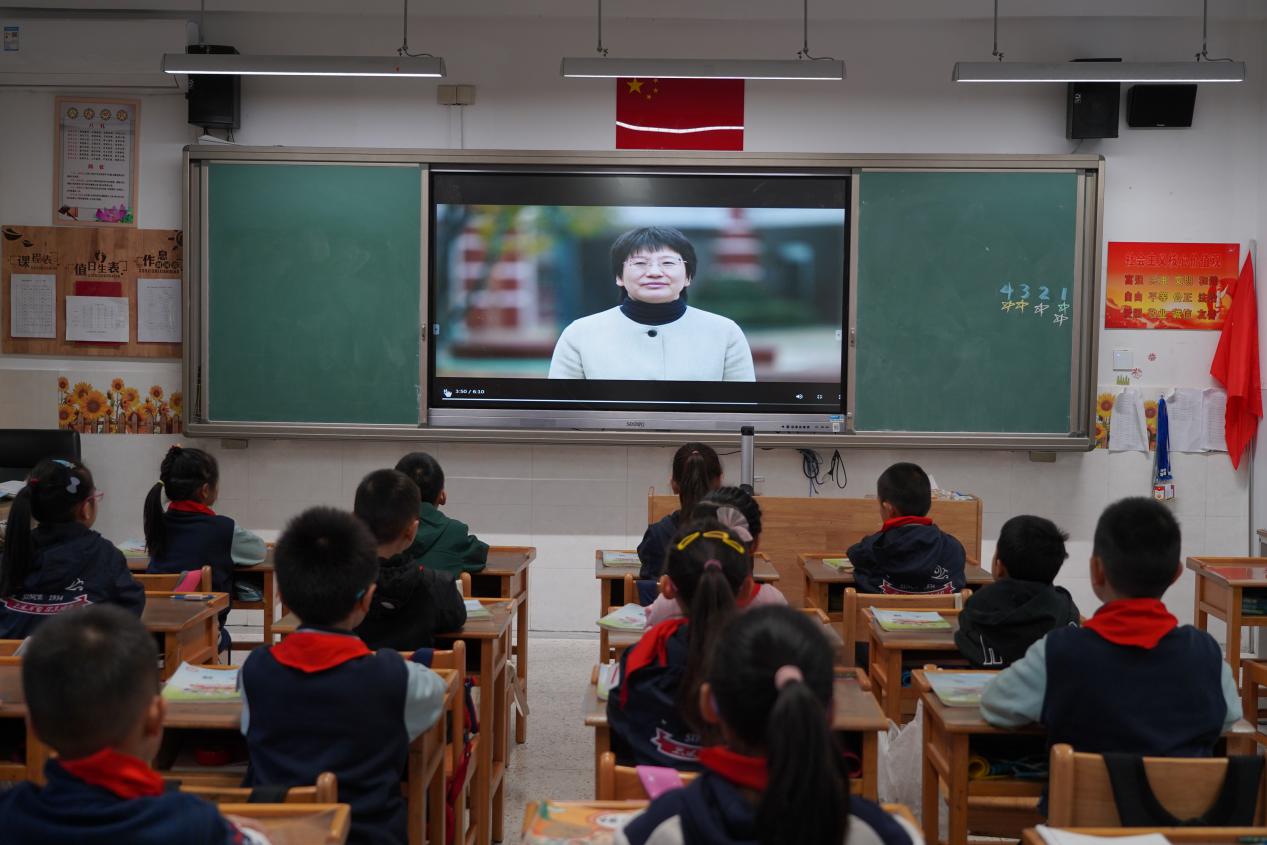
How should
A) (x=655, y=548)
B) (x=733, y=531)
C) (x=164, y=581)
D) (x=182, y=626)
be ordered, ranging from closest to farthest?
(x=733, y=531), (x=182, y=626), (x=164, y=581), (x=655, y=548)

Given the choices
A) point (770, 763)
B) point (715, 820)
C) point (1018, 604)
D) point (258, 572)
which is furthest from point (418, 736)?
point (258, 572)

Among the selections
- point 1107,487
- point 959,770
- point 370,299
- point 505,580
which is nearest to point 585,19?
point 370,299

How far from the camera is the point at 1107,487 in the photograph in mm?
5953

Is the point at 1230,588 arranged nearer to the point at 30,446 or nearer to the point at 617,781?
the point at 617,781

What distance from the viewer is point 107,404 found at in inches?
235

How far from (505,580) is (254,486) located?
250 centimetres

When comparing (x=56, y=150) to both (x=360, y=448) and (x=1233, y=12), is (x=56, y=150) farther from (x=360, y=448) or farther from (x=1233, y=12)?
(x=1233, y=12)

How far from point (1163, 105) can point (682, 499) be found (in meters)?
3.50

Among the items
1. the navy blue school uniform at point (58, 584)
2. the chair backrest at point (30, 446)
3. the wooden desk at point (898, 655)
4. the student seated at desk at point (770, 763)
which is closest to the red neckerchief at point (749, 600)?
the wooden desk at point (898, 655)

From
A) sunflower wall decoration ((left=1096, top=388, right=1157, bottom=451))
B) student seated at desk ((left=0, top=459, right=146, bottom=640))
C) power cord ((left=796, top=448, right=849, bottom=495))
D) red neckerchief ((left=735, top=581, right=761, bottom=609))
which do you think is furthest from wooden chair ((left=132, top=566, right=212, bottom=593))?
sunflower wall decoration ((left=1096, top=388, right=1157, bottom=451))

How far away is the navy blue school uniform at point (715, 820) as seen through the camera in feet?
4.56

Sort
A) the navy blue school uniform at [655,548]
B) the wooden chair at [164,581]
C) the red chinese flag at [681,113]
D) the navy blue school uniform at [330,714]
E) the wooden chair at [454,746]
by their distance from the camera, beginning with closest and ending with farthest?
the navy blue school uniform at [330,714], the wooden chair at [454,746], the wooden chair at [164,581], the navy blue school uniform at [655,548], the red chinese flag at [681,113]

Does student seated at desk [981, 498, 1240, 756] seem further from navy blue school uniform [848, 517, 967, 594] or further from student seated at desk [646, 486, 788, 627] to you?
navy blue school uniform [848, 517, 967, 594]

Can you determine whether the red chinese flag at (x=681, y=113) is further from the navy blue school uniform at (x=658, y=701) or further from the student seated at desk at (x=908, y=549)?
the navy blue school uniform at (x=658, y=701)
